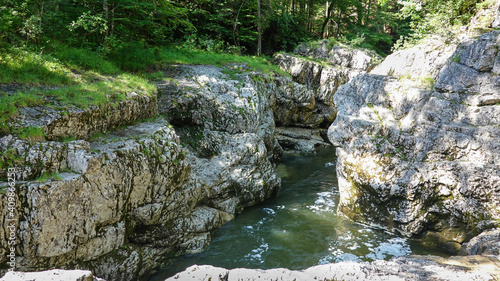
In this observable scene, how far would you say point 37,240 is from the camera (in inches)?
218

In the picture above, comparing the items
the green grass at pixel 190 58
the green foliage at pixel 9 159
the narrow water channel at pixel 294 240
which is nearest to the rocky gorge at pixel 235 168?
the green foliage at pixel 9 159

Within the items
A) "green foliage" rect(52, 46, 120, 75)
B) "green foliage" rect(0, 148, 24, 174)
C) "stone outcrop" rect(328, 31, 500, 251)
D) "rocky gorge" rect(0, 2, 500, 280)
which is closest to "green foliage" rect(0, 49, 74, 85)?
"green foliage" rect(52, 46, 120, 75)

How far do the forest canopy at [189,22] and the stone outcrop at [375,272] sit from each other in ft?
29.3

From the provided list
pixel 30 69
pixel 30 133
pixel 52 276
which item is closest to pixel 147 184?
pixel 30 133

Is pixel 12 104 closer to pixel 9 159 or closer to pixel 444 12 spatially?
pixel 9 159

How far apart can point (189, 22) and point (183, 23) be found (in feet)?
1.32

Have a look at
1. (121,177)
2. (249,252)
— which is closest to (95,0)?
(121,177)

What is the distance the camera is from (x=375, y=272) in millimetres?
5387

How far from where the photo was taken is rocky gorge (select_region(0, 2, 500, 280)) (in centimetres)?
581

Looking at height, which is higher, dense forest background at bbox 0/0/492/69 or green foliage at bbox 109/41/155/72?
dense forest background at bbox 0/0/492/69

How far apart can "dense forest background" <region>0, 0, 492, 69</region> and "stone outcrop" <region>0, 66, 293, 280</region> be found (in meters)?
3.12

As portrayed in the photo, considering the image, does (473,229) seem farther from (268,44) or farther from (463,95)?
(268,44)

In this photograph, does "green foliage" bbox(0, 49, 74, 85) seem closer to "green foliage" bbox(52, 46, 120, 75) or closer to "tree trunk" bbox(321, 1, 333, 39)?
"green foliage" bbox(52, 46, 120, 75)

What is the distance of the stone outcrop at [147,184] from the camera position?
18.8ft
